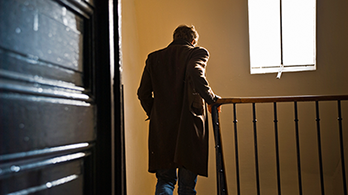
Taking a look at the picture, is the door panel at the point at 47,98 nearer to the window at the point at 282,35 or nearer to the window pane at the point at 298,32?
the window at the point at 282,35

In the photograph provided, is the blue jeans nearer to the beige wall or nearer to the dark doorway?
the dark doorway

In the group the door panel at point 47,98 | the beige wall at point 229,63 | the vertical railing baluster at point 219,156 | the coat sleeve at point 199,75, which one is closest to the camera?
the door panel at point 47,98

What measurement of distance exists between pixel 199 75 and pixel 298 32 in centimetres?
214

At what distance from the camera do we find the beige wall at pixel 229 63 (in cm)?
309

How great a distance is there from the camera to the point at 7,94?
1.63ft

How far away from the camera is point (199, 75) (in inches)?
67.7

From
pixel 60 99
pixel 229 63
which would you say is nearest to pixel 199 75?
pixel 60 99

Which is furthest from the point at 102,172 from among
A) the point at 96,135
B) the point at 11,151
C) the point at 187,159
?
the point at 187,159

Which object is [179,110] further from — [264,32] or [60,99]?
[264,32]

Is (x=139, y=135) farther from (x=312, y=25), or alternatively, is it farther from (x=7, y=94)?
(x=7, y=94)

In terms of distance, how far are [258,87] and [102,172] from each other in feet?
9.01

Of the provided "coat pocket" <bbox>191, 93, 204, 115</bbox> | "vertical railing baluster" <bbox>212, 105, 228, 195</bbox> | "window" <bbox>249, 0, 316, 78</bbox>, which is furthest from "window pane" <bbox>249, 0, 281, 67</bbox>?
"coat pocket" <bbox>191, 93, 204, 115</bbox>

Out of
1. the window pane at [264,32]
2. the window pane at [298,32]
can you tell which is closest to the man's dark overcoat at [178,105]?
the window pane at [264,32]

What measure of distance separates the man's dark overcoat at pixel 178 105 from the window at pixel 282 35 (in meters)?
1.71
